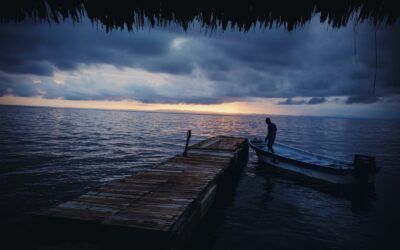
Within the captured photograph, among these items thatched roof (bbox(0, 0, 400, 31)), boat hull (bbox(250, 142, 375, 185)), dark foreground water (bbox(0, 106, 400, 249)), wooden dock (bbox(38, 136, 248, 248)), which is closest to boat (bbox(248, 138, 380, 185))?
boat hull (bbox(250, 142, 375, 185))

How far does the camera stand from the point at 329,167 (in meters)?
14.0

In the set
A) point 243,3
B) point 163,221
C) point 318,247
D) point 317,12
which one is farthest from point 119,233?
point 318,247

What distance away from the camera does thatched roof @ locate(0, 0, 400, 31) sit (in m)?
4.02

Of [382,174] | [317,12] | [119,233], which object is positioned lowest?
[382,174]

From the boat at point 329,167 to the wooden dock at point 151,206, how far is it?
25.6ft

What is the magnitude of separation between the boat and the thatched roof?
36.9ft

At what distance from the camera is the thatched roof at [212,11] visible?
13.2ft

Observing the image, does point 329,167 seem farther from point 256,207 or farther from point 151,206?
point 151,206

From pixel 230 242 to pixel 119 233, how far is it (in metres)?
4.56

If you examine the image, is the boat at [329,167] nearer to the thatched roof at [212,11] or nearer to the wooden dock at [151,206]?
the wooden dock at [151,206]

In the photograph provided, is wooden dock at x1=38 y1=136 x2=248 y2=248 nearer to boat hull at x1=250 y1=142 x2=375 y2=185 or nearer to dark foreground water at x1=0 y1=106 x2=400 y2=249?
dark foreground water at x1=0 y1=106 x2=400 y2=249

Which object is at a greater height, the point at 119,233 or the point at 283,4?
the point at 283,4

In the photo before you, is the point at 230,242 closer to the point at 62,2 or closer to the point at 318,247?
the point at 318,247

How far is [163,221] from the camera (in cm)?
562
